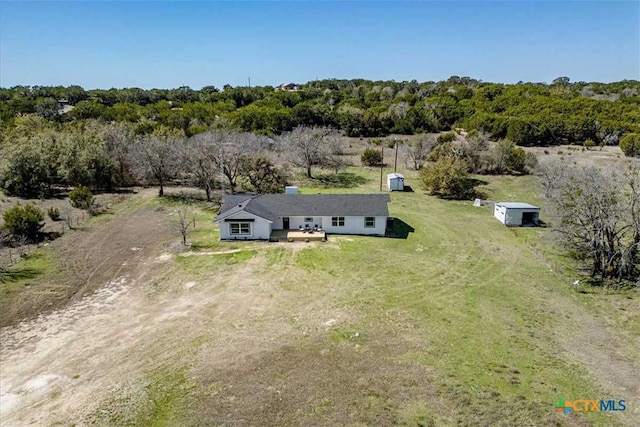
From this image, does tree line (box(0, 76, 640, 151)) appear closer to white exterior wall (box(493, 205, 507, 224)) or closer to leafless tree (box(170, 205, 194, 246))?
leafless tree (box(170, 205, 194, 246))

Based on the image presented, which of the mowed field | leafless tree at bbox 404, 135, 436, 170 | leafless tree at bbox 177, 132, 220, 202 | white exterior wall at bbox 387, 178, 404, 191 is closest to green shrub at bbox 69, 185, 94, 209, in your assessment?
the mowed field

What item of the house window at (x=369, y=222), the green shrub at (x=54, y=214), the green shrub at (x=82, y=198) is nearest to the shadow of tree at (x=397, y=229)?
the house window at (x=369, y=222)

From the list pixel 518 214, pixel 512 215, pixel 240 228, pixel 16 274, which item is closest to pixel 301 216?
pixel 240 228

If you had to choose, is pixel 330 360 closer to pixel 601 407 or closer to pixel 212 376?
pixel 212 376

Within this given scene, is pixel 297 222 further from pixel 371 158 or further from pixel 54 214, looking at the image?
pixel 371 158

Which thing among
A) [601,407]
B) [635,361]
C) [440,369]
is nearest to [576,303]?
[635,361]

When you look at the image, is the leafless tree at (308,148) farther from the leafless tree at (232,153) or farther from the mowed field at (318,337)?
the mowed field at (318,337)
